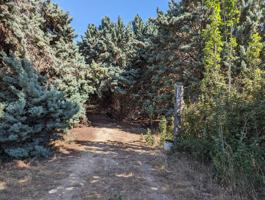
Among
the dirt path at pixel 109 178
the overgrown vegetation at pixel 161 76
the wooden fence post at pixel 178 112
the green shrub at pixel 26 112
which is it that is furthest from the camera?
the wooden fence post at pixel 178 112

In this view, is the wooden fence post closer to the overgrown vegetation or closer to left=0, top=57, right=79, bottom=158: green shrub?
the overgrown vegetation

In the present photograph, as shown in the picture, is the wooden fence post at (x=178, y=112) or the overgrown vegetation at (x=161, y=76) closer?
the overgrown vegetation at (x=161, y=76)

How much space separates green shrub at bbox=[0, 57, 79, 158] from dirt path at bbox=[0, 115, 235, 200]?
0.57 m

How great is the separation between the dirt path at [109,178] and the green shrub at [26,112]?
0.57 m

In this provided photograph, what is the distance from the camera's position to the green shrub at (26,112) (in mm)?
5566

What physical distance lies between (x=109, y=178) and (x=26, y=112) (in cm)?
274

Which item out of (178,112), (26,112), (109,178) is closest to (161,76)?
(178,112)

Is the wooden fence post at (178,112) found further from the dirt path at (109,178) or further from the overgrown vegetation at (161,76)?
the dirt path at (109,178)

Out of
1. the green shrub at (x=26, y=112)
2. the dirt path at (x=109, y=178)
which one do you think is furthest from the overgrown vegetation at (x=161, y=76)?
the dirt path at (x=109, y=178)

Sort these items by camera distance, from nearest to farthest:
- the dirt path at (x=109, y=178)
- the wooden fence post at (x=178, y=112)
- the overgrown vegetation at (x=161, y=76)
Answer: the dirt path at (x=109, y=178) < the overgrown vegetation at (x=161, y=76) < the wooden fence post at (x=178, y=112)

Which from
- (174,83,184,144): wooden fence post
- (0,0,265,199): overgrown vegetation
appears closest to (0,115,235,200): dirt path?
(0,0,265,199): overgrown vegetation

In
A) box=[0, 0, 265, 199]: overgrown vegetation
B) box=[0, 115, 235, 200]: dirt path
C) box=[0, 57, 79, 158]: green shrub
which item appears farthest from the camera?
box=[0, 57, 79, 158]: green shrub

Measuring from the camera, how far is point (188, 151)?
245 inches

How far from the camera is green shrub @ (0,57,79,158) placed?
557 cm
